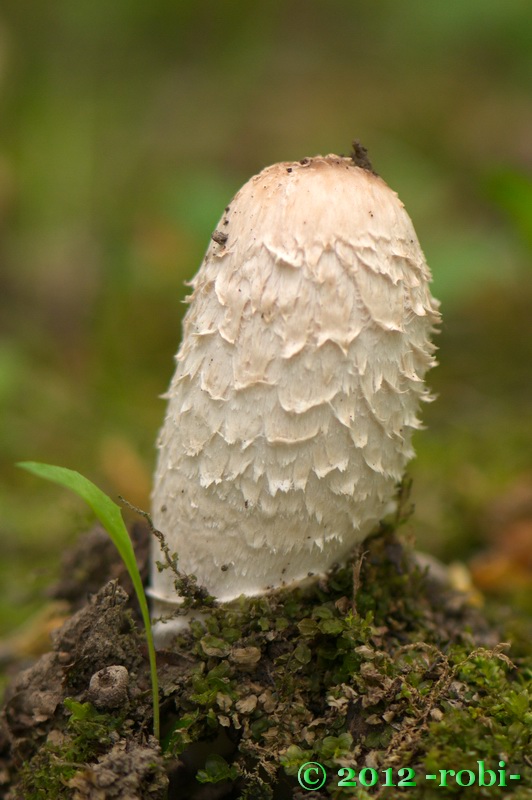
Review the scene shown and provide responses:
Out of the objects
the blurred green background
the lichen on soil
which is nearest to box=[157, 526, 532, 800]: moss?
the lichen on soil

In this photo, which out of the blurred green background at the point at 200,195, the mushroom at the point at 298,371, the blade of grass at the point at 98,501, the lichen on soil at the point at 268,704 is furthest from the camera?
the blurred green background at the point at 200,195

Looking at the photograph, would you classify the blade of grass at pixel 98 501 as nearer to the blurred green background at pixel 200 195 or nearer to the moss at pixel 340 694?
the moss at pixel 340 694

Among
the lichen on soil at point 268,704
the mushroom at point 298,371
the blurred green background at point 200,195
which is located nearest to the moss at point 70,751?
the lichen on soil at point 268,704

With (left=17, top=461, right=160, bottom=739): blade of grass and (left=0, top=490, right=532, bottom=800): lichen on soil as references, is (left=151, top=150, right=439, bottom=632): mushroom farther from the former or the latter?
(left=17, top=461, right=160, bottom=739): blade of grass

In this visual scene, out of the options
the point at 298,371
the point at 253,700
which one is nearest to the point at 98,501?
the point at 298,371

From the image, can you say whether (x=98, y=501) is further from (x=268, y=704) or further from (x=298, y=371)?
(x=268, y=704)
